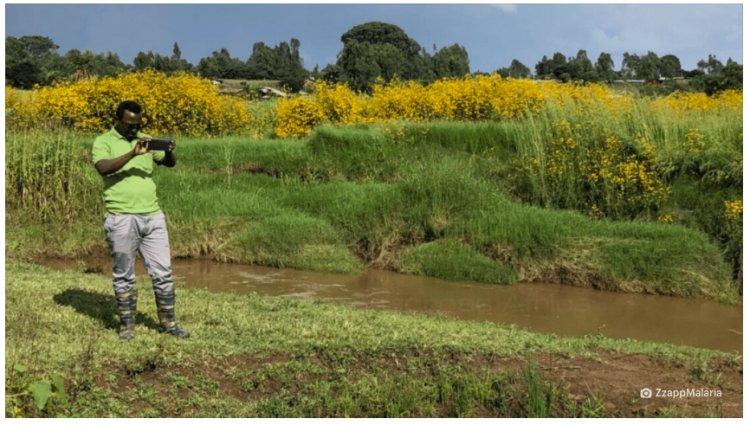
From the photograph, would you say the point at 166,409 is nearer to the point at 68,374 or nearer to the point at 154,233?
the point at 68,374

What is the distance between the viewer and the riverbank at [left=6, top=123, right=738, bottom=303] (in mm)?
8805

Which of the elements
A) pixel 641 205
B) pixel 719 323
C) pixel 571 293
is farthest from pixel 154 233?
pixel 641 205

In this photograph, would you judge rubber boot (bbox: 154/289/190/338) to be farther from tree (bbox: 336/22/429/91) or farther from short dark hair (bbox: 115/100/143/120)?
tree (bbox: 336/22/429/91)

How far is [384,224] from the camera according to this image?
9.98m

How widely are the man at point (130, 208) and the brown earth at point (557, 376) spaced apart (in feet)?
2.44

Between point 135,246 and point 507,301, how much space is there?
4356 millimetres

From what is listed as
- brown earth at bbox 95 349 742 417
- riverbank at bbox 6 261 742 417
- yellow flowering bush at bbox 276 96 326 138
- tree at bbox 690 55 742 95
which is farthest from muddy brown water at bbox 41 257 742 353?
tree at bbox 690 55 742 95

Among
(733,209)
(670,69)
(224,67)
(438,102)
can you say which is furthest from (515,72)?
(224,67)

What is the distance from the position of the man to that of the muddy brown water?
2.96m

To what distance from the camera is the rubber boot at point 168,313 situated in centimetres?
543

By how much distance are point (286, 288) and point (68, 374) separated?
A: 4145 mm

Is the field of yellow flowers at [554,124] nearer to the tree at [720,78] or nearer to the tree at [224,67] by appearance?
the tree at [720,78]

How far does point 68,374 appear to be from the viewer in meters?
4.51

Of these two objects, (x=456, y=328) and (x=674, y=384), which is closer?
(x=674, y=384)
